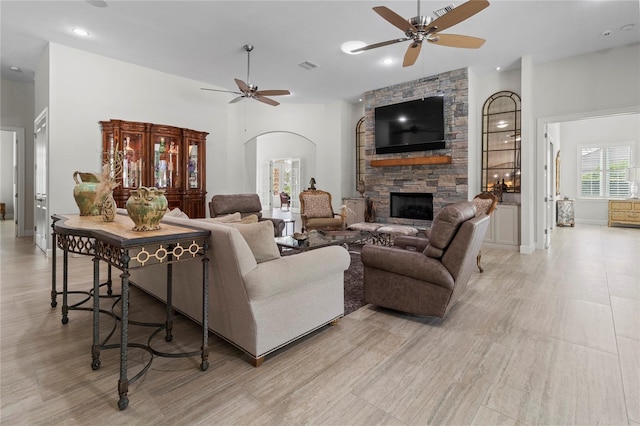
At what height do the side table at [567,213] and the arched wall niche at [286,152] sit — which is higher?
the arched wall niche at [286,152]

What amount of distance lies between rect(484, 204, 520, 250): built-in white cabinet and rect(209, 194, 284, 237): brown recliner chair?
3879 mm

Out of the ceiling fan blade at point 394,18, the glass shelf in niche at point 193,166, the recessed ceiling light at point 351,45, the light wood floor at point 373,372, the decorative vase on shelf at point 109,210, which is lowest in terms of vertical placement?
the light wood floor at point 373,372

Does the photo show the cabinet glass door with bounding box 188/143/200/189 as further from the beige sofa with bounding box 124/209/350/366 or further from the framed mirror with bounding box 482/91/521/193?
the framed mirror with bounding box 482/91/521/193

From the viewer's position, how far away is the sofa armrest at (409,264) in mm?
2564

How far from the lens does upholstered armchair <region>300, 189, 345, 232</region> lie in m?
6.11

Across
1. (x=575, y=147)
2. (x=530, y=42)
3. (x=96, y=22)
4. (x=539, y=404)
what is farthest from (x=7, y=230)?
(x=575, y=147)

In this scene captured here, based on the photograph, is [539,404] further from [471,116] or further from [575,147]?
[575,147]

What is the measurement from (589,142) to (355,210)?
24.7 feet

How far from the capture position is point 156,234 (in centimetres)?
177

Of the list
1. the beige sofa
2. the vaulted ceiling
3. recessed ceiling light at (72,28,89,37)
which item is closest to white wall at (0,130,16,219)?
the vaulted ceiling

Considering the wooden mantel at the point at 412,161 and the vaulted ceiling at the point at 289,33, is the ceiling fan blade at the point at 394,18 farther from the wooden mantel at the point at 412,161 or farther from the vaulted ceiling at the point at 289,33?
the wooden mantel at the point at 412,161

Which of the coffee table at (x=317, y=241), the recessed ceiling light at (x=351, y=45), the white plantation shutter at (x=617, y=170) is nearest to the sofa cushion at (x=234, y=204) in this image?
the coffee table at (x=317, y=241)

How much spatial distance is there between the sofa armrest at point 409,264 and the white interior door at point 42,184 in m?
5.19

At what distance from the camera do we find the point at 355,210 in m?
7.84
